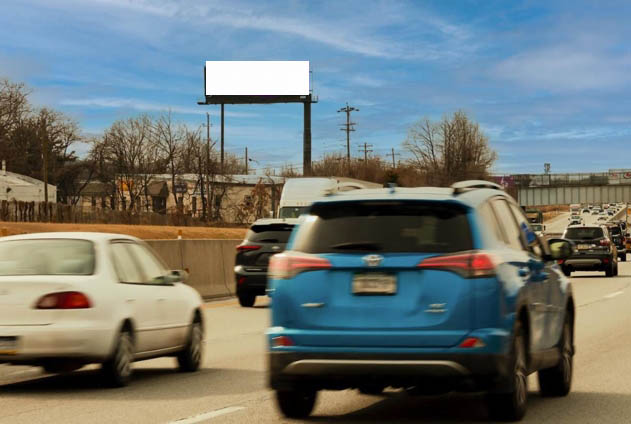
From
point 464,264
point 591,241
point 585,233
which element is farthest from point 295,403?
point 585,233

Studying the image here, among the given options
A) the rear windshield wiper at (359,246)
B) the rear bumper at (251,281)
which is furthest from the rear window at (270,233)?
the rear windshield wiper at (359,246)

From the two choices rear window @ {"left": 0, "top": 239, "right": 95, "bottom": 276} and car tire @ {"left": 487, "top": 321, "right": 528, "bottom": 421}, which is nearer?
car tire @ {"left": 487, "top": 321, "right": 528, "bottom": 421}

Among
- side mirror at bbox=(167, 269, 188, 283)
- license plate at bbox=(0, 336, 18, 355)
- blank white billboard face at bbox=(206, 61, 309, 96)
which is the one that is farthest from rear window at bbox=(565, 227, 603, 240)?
blank white billboard face at bbox=(206, 61, 309, 96)

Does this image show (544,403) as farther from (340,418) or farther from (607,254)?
(607,254)

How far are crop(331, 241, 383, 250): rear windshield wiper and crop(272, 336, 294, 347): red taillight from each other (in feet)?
2.30

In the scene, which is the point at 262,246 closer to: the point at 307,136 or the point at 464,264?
the point at 464,264

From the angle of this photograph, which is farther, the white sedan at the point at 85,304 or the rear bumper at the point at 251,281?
the rear bumper at the point at 251,281

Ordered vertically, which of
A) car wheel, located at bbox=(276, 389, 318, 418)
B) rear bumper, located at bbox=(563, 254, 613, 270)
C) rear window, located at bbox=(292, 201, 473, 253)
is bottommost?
rear bumper, located at bbox=(563, 254, 613, 270)

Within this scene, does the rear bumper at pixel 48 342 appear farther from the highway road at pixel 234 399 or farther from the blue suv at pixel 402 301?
the blue suv at pixel 402 301

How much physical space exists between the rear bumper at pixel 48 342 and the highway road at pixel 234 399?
0.36 meters

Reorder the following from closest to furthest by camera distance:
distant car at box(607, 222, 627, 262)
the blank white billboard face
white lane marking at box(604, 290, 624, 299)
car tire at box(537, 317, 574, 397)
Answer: car tire at box(537, 317, 574, 397), white lane marking at box(604, 290, 624, 299), distant car at box(607, 222, 627, 262), the blank white billboard face

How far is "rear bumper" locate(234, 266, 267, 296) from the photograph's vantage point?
23.2 meters

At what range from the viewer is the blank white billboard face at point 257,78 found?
123 m

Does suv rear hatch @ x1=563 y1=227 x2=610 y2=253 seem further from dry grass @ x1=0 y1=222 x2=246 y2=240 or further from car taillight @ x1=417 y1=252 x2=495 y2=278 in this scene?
car taillight @ x1=417 y1=252 x2=495 y2=278
